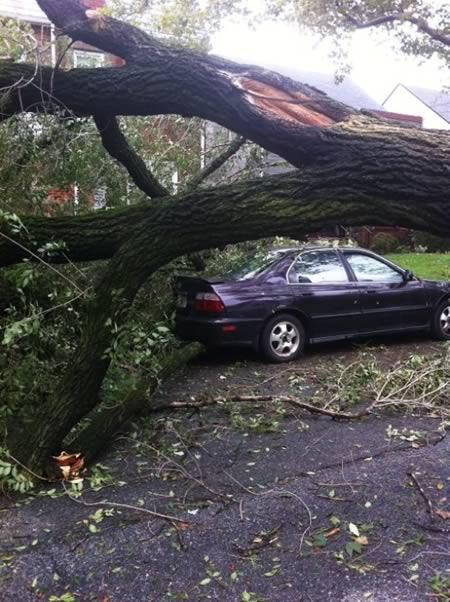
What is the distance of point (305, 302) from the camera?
7.67 m

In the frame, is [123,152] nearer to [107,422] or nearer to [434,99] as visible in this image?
[107,422]

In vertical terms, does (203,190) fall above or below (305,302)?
above

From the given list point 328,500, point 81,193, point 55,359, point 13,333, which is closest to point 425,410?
point 328,500

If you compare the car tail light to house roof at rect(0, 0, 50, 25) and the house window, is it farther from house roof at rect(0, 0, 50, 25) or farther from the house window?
house roof at rect(0, 0, 50, 25)

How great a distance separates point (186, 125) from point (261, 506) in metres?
5.63

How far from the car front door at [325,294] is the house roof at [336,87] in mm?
22876

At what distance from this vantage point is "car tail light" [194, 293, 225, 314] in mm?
7289

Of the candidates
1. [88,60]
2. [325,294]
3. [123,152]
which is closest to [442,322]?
[325,294]

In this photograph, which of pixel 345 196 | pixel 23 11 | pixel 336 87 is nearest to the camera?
pixel 345 196

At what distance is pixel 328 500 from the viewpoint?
3.81 metres

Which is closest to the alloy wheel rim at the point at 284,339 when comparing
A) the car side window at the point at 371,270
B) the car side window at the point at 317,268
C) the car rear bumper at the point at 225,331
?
the car rear bumper at the point at 225,331

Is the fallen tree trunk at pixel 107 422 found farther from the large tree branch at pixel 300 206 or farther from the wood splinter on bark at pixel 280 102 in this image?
the wood splinter on bark at pixel 280 102

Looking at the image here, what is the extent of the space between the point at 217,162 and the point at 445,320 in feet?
12.6

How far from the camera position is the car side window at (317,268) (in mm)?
7797
